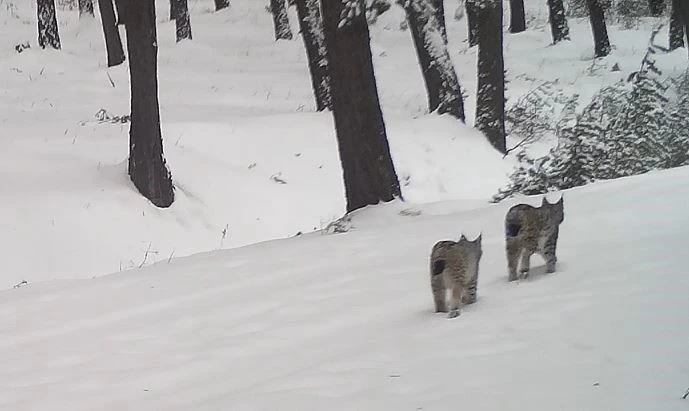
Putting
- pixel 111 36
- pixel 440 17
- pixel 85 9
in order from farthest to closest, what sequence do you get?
pixel 85 9 < pixel 440 17 < pixel 111 36

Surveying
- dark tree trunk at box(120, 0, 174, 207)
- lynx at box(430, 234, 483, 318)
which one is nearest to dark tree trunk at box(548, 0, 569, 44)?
dark tree trunk at box(120, 0, 174, 207)

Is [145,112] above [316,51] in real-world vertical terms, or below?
below

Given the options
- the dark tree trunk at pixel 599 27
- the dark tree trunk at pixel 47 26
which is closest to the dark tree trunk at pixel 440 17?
the dark tree trunk at pixel 599 27

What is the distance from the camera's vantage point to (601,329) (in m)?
4.61

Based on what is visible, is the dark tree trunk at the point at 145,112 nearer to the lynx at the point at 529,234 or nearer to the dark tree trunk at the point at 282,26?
the lynx at the point at 529,234

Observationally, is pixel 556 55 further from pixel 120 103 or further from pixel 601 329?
pixel 601 329

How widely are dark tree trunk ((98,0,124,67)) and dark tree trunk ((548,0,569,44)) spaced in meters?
12.9

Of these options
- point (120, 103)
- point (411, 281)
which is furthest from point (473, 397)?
point (120, 103)

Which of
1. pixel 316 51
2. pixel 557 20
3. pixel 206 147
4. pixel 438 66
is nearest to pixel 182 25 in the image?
pixel 316 51

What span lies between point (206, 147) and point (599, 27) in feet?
49.6

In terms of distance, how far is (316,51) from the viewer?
18.6 meters

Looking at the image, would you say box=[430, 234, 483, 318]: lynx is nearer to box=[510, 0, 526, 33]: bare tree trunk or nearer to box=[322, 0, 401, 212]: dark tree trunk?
box=[322, 0, 401, 212]: dark tree trunk

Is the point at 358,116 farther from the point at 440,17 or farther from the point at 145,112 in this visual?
the point at 440,17

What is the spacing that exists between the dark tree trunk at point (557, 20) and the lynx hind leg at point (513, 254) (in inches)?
924
